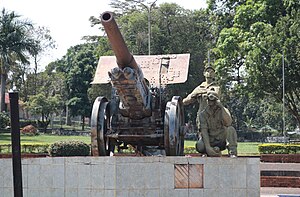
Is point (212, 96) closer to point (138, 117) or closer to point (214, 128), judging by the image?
point (214, 128)

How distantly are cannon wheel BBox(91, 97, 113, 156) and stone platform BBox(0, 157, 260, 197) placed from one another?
2.21 meters

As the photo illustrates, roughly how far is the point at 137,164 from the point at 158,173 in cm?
42

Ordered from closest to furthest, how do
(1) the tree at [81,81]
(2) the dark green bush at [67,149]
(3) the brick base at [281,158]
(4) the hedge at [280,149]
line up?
(2) the dark green bush at [67,149], (3) the brick base at [281,158], (4) the hedge at [280,149], (1) the tree at [81,81]

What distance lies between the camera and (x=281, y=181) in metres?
18.5

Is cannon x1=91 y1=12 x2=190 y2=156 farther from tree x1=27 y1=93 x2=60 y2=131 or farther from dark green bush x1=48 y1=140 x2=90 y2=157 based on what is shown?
tree x1=27 y1=93 x2=60 y2=131

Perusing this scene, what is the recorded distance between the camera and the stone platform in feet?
37.8

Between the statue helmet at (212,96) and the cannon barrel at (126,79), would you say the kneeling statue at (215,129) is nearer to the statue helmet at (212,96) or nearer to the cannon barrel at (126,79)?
the statue helmet at (212,96)

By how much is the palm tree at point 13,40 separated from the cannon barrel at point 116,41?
30.5m

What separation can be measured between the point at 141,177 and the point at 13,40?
32154mm

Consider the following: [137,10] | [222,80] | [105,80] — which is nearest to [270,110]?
[137,10]

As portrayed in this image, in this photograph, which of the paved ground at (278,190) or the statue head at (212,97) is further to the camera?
the paved ground at (278,190)

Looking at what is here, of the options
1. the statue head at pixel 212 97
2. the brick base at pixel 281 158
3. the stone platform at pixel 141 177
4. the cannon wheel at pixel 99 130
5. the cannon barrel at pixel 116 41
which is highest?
the cannon barrel at pixel 116 41

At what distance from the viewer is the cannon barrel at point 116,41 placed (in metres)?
11.5

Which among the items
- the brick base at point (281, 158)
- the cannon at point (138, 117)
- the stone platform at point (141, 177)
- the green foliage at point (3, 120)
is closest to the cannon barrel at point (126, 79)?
the cannon at point (138, 117)
